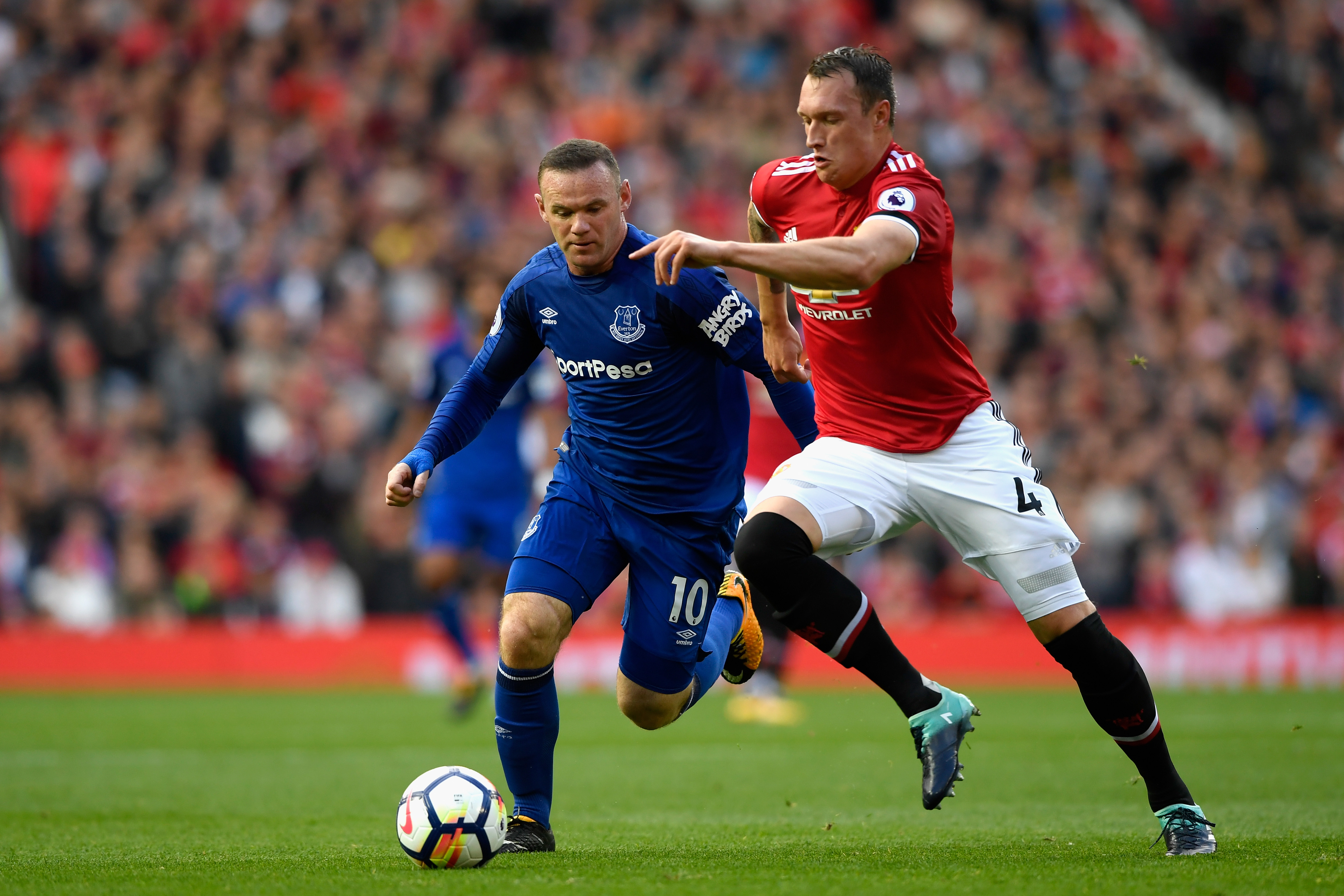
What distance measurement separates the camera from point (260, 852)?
5.88 m

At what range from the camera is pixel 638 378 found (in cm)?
601

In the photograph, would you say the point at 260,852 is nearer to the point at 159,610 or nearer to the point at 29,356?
the point at 159,610

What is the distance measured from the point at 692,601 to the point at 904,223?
1708 millimetres

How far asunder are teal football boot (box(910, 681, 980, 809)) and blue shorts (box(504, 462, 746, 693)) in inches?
38.8

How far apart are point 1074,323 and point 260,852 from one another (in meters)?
14.8

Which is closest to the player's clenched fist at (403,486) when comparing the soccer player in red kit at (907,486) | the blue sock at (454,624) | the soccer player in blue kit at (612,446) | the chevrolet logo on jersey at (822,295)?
the soccer player in blue kit at (612,446)

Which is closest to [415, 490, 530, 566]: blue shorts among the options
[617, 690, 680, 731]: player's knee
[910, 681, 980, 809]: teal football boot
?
[617, 690, 680, 731]: player's knee

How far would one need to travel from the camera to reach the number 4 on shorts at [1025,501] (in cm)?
567

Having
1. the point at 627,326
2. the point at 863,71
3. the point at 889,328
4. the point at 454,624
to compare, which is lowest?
the point at 454,624

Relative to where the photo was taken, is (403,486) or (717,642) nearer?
(403,486)

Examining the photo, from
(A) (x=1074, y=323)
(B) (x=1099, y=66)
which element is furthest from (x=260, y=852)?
(B) (x=1099, y=66)

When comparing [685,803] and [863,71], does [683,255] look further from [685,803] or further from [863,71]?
[685,803]

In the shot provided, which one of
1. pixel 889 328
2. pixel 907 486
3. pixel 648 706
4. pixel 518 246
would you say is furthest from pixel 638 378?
pixel 518 246

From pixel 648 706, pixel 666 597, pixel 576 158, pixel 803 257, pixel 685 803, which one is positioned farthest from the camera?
pixel 685 803
